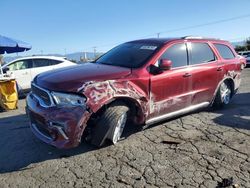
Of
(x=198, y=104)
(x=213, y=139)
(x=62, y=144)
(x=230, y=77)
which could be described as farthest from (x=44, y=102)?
(x=230, y=77)

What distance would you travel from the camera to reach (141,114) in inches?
183

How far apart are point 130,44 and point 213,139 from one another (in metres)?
2.55

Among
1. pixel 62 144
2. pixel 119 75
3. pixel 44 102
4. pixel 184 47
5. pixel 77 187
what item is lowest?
pixel 77 187

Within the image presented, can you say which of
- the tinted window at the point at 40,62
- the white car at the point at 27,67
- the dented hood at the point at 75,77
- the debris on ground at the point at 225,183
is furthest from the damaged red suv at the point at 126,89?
the tinted window at the point at 40,62

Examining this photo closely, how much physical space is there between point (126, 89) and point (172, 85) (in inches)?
43.9

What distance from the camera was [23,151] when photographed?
14.6 ft

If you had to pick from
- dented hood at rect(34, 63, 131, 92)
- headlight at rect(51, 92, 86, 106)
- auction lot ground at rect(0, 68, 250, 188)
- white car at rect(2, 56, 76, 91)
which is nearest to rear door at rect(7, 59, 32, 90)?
white car at rect(2, 56, 76, 91)

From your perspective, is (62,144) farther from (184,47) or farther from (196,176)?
(184,47)

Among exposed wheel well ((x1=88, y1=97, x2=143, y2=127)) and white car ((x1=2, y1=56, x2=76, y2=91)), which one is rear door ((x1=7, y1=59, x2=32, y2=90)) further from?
exposed wheel well ((x1=88, y1=97, x2=143, y2=127))

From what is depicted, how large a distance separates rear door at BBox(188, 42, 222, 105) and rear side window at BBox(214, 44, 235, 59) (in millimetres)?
386

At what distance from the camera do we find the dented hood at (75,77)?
3.95 m

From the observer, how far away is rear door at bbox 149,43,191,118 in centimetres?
482

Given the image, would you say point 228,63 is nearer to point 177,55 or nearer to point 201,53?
point 201,53

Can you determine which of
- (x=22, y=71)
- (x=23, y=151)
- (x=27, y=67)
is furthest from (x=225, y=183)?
(x=27, y=67)
